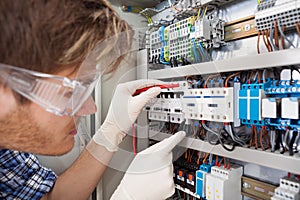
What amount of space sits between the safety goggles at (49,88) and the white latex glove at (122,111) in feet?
0.89

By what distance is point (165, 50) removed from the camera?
1189mm

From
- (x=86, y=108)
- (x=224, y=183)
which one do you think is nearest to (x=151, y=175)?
(x=224, y=183)

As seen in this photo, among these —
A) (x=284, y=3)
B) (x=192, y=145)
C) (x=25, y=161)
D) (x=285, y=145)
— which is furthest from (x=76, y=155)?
(x=284, y=3)

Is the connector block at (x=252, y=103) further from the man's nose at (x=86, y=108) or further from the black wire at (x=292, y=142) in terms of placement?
the man's nose at (x=86, y=108)

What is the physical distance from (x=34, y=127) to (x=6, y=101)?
11 cm

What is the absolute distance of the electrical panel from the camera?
Result: 0.82m

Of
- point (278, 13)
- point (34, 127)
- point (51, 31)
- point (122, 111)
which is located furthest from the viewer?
point (122, 111)

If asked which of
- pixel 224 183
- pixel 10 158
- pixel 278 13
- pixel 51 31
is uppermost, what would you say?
pixel 278 13

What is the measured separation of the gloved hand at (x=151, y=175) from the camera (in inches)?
34.9

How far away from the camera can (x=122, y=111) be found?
93 cm

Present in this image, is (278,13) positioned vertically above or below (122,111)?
above

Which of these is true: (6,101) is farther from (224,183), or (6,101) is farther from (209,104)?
(224,183)

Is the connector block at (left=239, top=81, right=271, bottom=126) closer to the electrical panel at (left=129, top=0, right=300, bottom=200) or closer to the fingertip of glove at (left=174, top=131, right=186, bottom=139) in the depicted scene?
the electrical panel at (left=129, top=0, right=300, bottom=200)

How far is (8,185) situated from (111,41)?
0.72 metres
